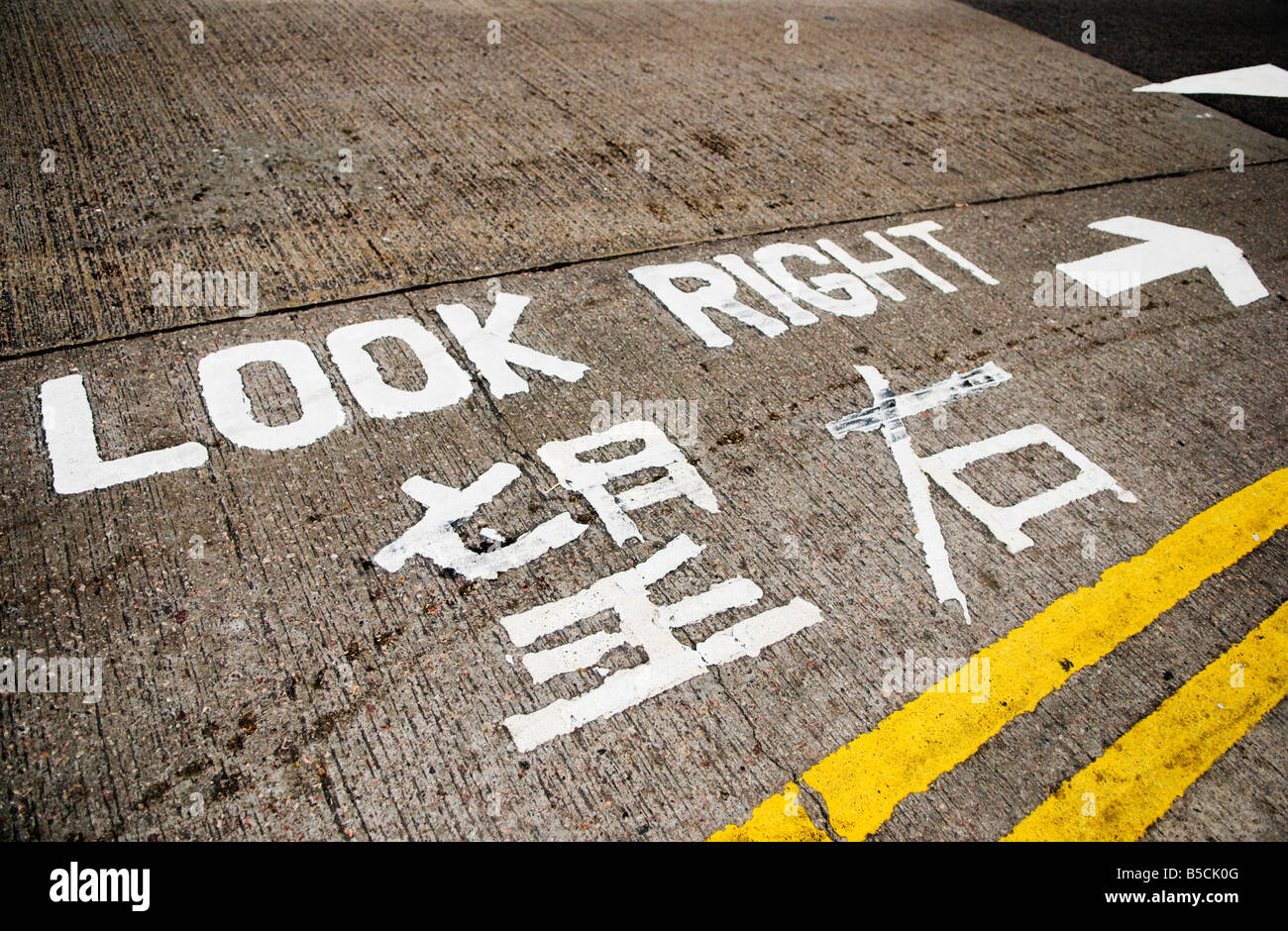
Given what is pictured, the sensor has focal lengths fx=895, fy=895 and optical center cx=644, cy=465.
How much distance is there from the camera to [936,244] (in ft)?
15.7

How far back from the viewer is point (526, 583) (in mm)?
2768

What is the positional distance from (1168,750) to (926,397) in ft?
5.35

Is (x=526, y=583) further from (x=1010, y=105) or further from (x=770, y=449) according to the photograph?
(x=1010, y=105)

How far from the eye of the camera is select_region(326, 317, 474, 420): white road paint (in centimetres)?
336

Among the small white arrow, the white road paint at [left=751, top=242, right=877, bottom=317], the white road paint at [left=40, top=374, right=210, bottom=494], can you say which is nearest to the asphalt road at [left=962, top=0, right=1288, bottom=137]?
the small white arrow

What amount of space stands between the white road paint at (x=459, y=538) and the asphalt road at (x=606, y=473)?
2 cm

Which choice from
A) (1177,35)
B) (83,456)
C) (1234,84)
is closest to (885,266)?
(83,456)

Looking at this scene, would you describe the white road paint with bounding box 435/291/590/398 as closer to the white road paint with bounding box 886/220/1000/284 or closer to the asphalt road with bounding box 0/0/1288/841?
the asphalt road with bounding box 0/0/1288/841

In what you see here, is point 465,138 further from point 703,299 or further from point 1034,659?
point 1034,659

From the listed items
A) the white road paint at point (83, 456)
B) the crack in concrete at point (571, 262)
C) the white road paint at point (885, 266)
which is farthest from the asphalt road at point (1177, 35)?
the white road paint at point (83, 456)

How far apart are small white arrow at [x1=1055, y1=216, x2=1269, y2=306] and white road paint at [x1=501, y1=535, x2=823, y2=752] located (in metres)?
2.99

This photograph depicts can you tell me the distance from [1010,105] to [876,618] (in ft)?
A: 17.8

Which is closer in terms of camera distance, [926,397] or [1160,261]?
[926,397]
